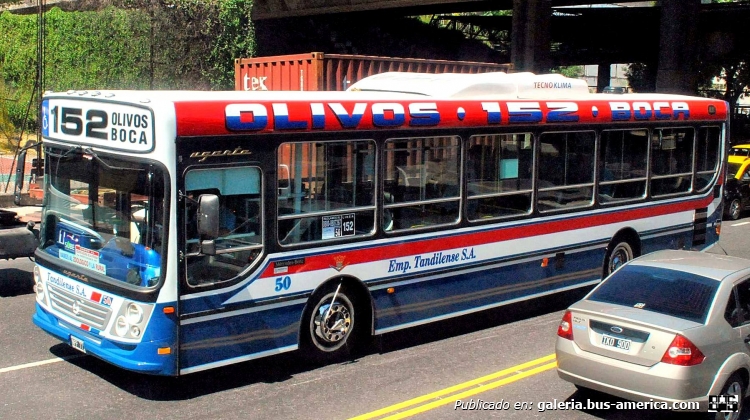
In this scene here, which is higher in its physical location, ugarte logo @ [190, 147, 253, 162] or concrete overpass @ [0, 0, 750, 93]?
concrete overpass @ [0, 0, 750, 93]

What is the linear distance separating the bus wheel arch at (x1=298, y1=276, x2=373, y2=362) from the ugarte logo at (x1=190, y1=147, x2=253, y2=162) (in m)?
1.65

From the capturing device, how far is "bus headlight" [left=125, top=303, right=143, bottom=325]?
295 inches

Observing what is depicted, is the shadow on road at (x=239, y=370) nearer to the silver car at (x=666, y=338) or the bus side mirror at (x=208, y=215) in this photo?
the bus side mirror at (x=208, y=215)

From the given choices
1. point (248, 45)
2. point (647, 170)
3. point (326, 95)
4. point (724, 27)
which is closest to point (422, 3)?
point (248, 45)

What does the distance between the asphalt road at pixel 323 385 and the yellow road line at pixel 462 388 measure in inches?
0.4

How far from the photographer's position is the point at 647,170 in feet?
41.5

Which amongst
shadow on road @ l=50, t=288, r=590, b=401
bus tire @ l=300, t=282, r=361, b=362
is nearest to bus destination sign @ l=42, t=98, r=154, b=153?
shadow on road @ l=50, t=288, r=590, b=401

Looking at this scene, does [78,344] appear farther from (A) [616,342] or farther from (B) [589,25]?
(B) [589,25]

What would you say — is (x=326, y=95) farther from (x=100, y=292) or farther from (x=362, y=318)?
(x=100, y=292)

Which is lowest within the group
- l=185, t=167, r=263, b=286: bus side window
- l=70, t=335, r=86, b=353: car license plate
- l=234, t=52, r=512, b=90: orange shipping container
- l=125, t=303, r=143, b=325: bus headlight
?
l=70, t=335, r=86, b=353: car license plate

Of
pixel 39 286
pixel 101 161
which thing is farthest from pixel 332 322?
pixel 39 286

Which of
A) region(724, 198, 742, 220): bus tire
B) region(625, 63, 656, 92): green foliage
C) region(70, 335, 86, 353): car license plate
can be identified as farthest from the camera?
region(625, 63, 656, 92): green foliage

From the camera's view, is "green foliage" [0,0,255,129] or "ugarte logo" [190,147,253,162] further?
"green foliage" [0,0,255,129]

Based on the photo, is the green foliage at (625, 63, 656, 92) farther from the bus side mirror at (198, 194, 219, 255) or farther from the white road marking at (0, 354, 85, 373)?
the bus side mirror at (198, 194, 219, 255)
